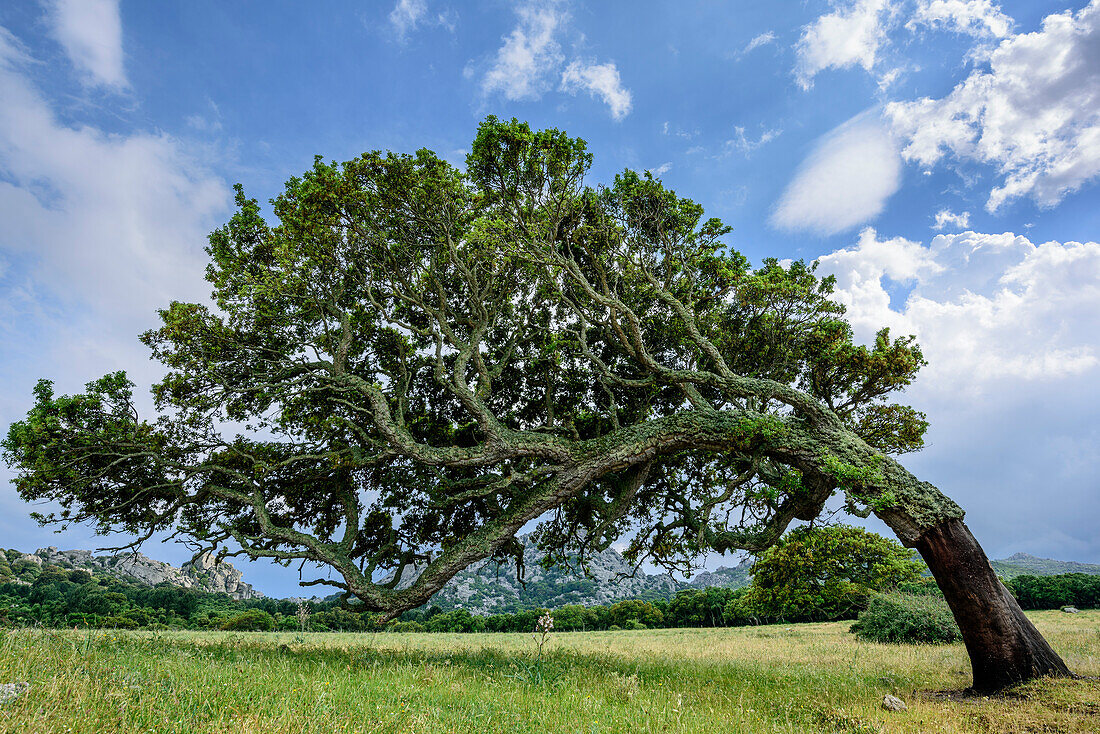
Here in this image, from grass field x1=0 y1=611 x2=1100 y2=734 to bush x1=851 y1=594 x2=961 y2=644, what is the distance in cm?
916

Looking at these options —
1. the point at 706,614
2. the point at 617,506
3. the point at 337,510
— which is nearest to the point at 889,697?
the point at 617,506

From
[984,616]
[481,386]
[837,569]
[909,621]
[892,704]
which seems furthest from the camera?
[837,569]

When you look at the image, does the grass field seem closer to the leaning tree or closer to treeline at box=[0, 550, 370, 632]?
the leaning tree

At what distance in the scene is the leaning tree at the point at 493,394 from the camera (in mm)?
11234

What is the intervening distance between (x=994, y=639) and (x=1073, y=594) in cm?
5178

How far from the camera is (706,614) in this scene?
4928 centimetres

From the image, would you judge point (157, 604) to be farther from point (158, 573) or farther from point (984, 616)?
point (984, 616)

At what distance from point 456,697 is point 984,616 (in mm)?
10074

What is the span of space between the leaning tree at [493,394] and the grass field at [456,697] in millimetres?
2160

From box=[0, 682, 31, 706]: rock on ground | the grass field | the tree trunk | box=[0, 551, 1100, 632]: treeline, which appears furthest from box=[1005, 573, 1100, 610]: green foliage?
box=[0, 682, 31, 706]: rock on ground

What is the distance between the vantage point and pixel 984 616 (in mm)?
9070

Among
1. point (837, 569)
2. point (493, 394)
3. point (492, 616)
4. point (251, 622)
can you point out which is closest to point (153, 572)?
point (251, 622)

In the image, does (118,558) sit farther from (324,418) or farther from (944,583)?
(944,583)

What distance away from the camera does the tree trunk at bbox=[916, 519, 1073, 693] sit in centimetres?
867
